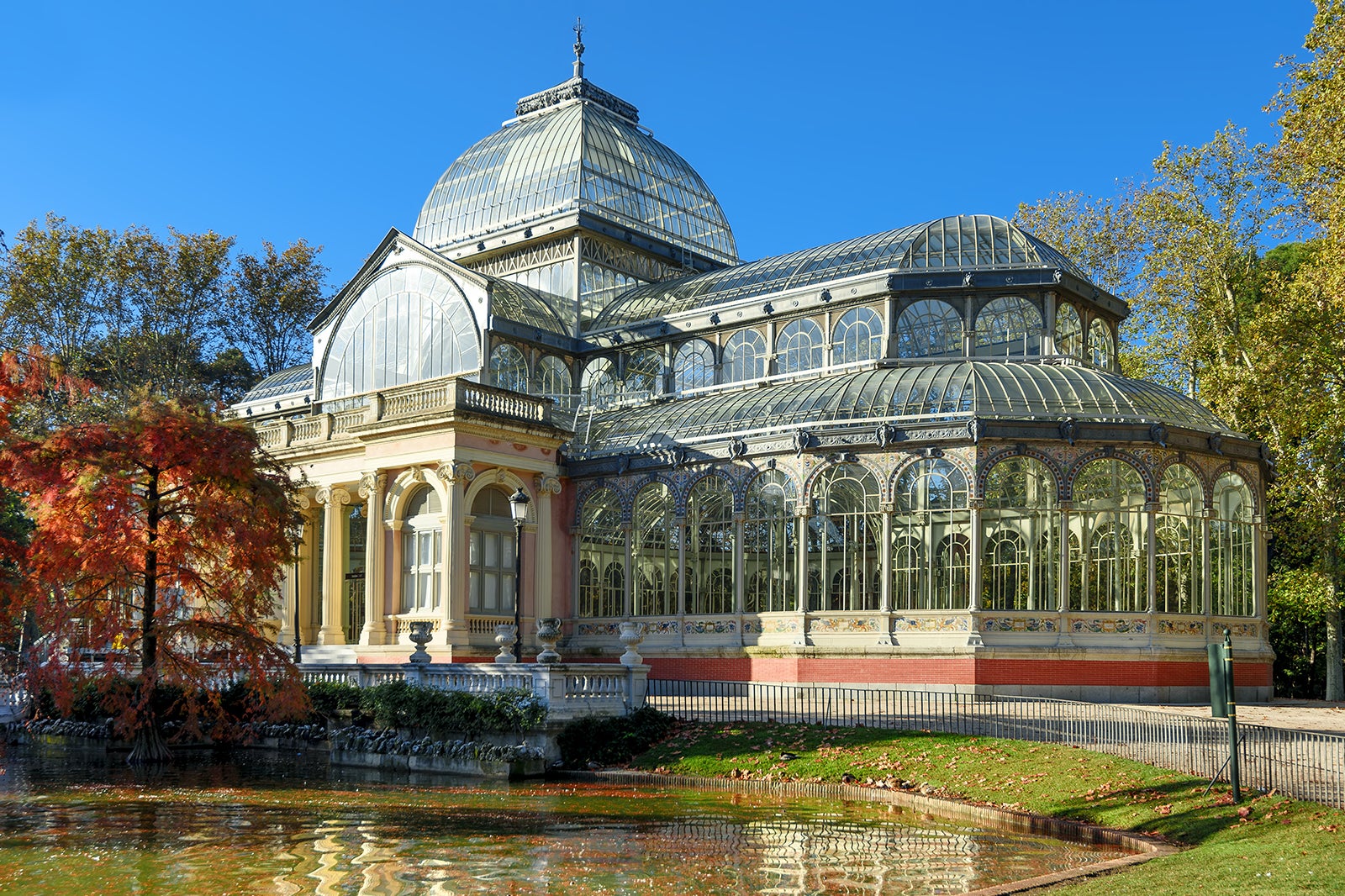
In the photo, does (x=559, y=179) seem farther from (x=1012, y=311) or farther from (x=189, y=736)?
(x=189, y=736)

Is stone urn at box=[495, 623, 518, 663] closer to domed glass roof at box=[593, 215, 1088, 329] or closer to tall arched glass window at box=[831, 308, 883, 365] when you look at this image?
tall arched glass window at box=[831, 308, 883, 365]

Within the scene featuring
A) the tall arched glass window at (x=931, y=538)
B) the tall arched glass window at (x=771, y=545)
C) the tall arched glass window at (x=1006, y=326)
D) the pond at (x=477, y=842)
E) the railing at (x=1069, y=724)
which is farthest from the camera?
the tall arched glass window at (x=1006, y=326)

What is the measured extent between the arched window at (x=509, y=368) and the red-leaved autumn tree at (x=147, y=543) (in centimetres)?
1342

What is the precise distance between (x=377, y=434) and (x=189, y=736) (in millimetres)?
→ 9934

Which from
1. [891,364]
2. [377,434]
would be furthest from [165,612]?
[891,364]

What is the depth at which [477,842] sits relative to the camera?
1565cm

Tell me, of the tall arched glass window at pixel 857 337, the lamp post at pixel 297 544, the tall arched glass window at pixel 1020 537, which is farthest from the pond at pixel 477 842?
the tall arched glass window at pixel 857 337

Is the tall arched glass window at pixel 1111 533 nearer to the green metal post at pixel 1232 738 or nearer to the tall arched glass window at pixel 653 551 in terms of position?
the tall arched glass window at pixel 653 551

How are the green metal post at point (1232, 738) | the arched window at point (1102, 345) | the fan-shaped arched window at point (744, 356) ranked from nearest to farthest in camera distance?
the green metal post at point (1232, 738), the arched window at point (1102, 345), the fan-shaped arched window at point (744, 356)

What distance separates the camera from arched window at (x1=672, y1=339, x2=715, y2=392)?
131ft

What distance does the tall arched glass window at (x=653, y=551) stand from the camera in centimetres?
3481

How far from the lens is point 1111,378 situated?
32375 mm

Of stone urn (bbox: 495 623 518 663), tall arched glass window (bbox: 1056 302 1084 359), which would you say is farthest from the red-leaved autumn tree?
tall arched glass window (bbox: 1056 302 1084 359)

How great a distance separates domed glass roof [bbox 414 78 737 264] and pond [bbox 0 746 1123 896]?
28220 mm
